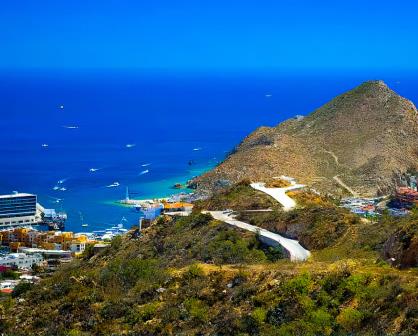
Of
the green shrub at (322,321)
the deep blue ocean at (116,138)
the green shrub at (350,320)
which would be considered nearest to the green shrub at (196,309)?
the green shrub at (322,321)

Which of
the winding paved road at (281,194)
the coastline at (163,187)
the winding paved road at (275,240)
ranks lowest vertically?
the winding paved road at (275,240)

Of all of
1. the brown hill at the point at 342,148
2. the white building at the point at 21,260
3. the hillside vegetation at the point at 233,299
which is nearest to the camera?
the hillside vegetation at the point at 233,299

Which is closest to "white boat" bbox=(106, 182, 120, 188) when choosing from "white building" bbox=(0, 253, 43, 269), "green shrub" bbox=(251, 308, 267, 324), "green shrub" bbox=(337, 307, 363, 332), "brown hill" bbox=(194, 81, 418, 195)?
"brown hill" bbox=(194, 81, 418, 195)

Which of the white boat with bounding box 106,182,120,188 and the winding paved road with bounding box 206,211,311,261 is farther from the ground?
the white boat with bounding box 106,182,120,188

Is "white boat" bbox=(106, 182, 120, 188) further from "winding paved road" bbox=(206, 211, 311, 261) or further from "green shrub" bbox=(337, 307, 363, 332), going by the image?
"green shrub" bbox=(337, 307, 363, 332)

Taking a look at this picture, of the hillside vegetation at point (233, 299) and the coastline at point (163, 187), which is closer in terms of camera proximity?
the hillside vegetation at point (233, 299)

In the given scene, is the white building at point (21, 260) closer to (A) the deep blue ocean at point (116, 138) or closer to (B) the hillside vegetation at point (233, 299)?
(A) the deep blue ocean at point (116, 138)

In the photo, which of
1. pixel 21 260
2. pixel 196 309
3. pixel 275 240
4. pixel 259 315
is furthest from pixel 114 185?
pixel 259 315
